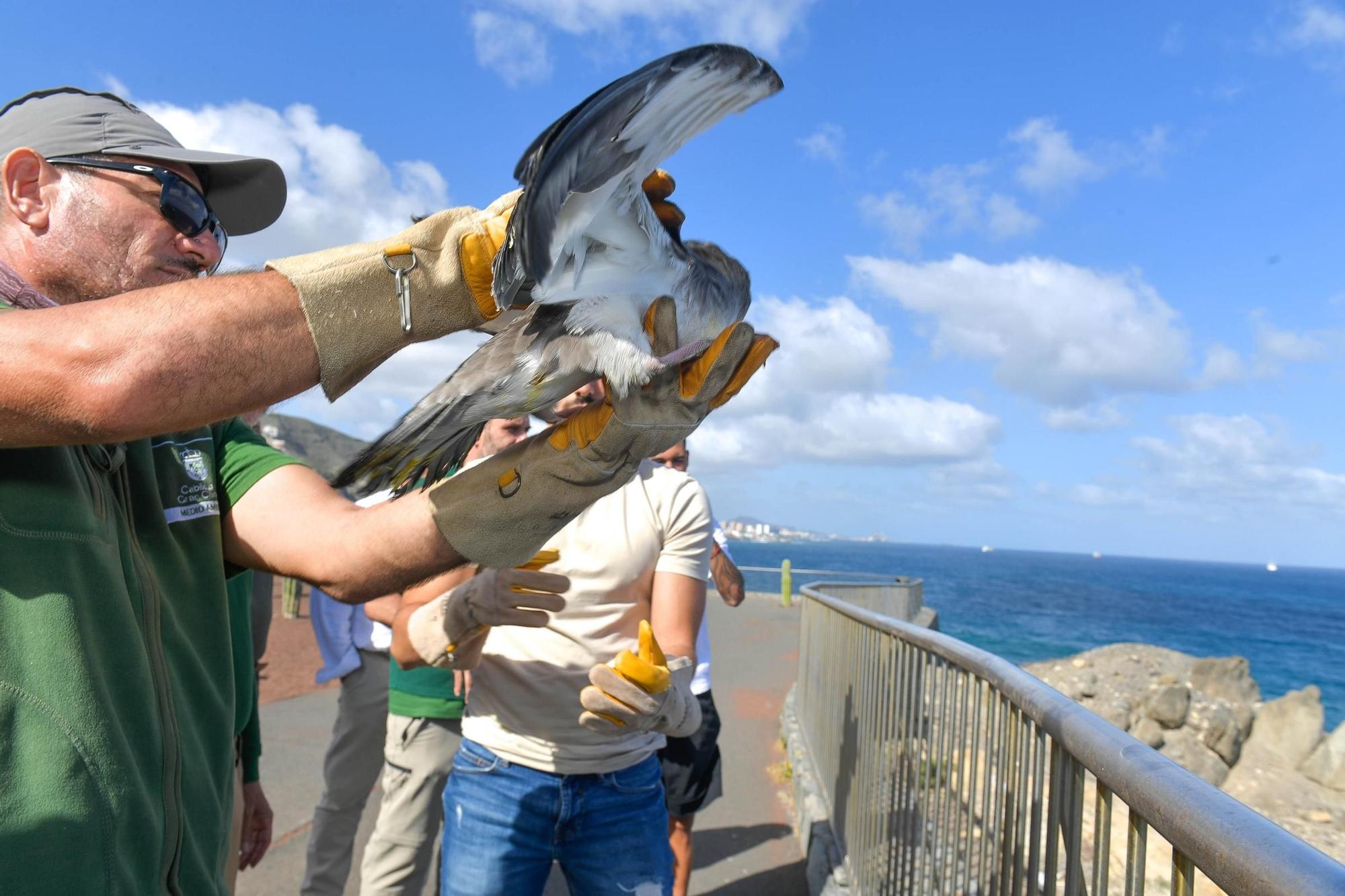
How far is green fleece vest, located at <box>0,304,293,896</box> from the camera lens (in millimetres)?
1306

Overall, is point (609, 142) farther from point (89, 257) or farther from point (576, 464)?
point (89, 257)

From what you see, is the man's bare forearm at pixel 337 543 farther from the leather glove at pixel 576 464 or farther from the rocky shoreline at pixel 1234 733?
the rocky shoreline at pixel 1234 733

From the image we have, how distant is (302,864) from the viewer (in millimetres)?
4848

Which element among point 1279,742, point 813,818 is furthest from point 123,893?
point 1279,742

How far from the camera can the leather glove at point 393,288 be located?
1398 mm

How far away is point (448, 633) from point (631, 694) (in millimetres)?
642

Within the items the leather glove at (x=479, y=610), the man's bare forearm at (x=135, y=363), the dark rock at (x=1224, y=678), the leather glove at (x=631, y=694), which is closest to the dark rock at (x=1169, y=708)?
the dark rock at (x=1224, y=678)

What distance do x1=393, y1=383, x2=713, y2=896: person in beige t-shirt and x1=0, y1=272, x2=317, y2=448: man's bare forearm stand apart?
142cm

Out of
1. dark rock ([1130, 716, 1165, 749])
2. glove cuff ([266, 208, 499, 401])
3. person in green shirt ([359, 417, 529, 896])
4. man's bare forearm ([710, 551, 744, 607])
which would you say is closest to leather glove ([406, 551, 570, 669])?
person in green shirt ([359, 417, 529, 896])

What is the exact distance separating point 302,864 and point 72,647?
4183mm

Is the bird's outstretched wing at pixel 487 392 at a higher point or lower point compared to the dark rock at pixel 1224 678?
higher

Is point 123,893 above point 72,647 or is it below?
below

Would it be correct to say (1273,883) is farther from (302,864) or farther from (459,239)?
(302,864)

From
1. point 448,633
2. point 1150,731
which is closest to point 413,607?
point 448,633
